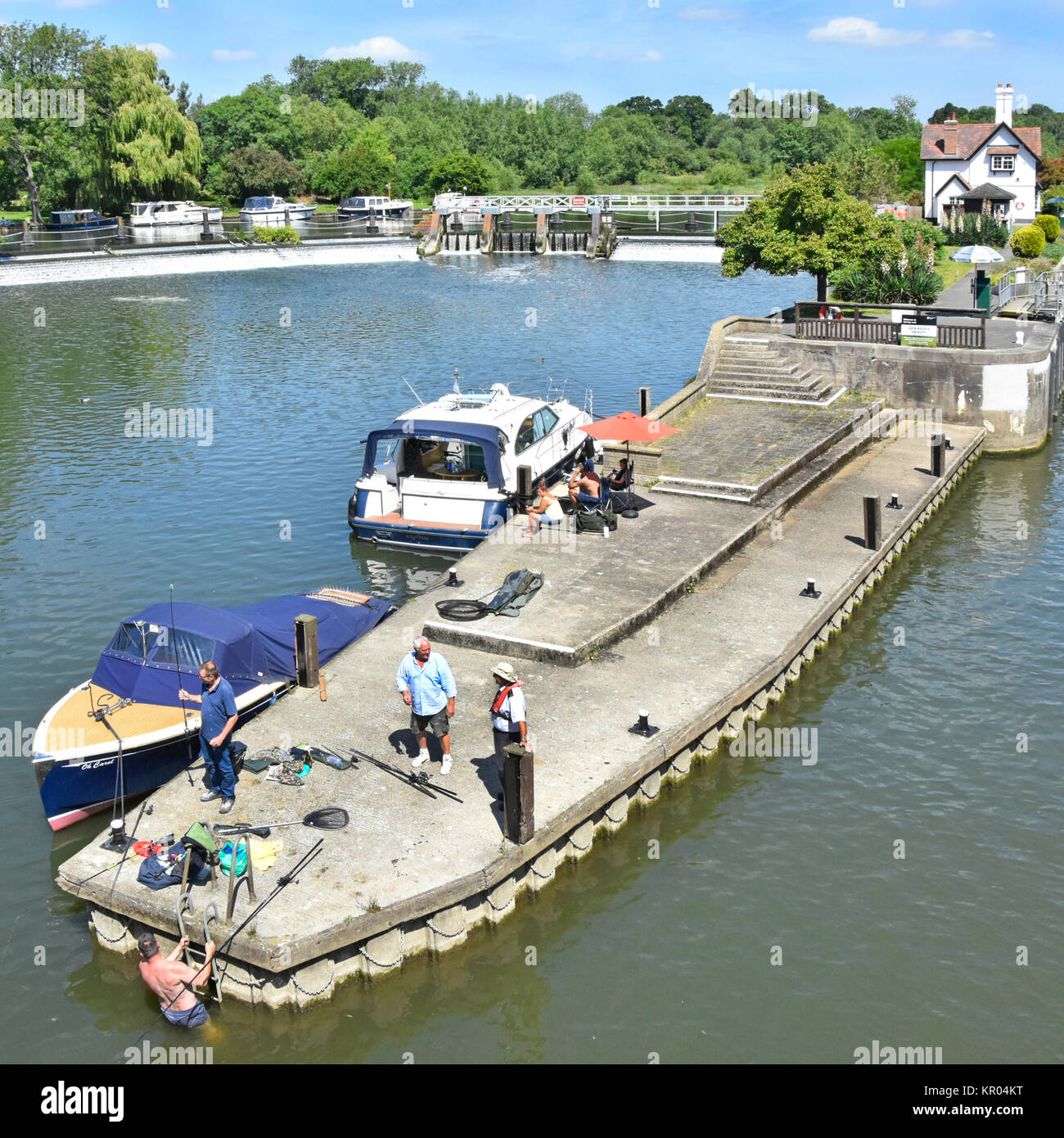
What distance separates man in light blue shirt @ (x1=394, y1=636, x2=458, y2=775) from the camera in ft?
46.5

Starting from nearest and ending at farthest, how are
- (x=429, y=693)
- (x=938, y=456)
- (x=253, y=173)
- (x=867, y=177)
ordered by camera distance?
(x=429, y=693), (x=938, y=456), (x=867, y=177), (x=253, y=173)

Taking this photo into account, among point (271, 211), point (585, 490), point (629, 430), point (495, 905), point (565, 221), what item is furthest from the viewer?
point (565, 221)

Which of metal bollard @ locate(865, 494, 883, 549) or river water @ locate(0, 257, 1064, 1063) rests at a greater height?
metal bollard @ locate(865, 494, 883, 549)

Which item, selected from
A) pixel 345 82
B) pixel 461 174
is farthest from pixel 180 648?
pixel 345 82

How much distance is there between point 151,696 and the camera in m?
16.3

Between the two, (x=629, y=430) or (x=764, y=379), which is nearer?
(x=629, y=430)

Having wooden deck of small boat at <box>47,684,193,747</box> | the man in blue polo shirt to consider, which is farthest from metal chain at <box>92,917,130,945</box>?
wooden deck of small boat at <box>47,684,193,747</box>

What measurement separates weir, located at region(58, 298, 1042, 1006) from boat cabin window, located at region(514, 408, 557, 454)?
231cm

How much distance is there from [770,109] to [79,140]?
97348mm

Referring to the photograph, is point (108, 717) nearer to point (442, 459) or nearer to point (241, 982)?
point (241, 982)

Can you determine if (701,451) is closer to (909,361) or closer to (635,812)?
(909,361)

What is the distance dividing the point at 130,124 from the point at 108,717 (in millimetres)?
78827

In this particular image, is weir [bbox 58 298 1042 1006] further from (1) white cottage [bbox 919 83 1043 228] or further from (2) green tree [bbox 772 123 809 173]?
(2) green tree [bbox 772 123 809 173]
